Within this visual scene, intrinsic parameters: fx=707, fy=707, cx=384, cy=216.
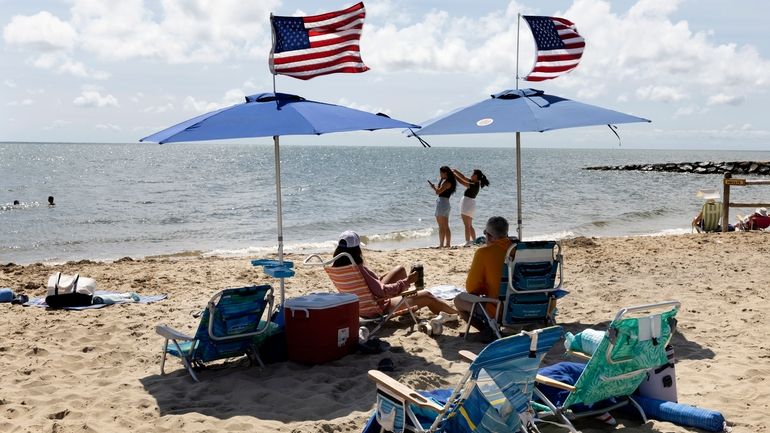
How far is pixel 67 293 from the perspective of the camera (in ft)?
24.8

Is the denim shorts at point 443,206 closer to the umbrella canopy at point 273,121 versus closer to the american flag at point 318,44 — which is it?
the american flag at point 318,44

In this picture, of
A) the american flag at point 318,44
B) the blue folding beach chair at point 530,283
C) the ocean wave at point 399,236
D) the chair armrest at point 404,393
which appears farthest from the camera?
the ocean wave at point 399,236

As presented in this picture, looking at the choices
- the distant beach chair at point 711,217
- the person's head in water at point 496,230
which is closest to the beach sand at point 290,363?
the person's head in water at point 496,230

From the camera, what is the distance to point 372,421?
3.74 m

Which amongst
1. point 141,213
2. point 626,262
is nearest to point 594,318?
point 626,262

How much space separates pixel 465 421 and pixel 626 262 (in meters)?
6.83

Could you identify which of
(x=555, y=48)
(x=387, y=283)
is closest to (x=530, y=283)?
(x=387, y=283)

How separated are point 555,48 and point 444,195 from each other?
514cm

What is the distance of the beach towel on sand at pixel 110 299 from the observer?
7.66 metres

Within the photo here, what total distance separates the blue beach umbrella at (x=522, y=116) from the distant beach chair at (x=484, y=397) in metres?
2.63

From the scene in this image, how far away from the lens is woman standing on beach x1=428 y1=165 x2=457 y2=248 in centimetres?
1151

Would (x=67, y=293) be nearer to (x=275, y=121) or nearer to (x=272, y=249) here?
(x=275, y=121)

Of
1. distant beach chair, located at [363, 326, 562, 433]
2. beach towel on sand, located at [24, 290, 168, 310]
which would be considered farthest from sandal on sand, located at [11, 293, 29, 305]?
distant beach chair, located at [363, 326, 562, 433]

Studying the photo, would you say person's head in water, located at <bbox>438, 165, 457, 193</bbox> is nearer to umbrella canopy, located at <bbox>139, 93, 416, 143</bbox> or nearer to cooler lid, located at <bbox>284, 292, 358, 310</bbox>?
umbrella canopy, located at <bbox>139, 93, 416, 143</bbox>
